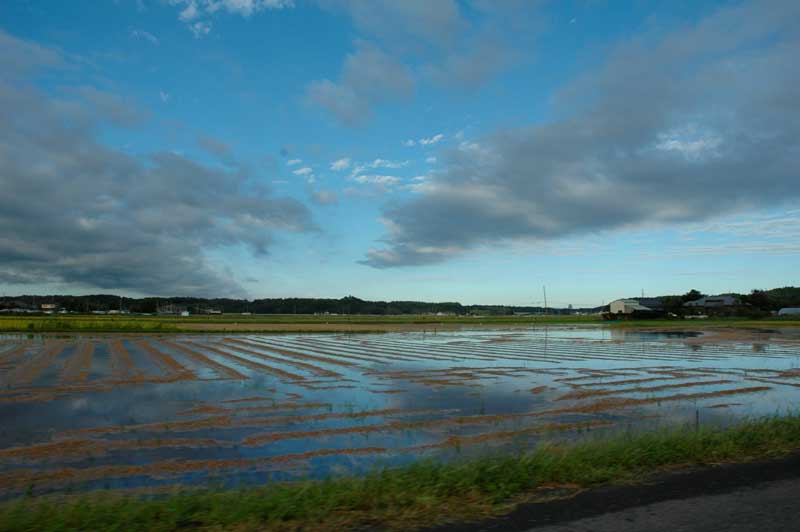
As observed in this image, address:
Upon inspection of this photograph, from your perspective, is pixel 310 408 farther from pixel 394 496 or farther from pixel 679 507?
pixel 679 507

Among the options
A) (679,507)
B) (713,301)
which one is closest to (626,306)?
(713,301)

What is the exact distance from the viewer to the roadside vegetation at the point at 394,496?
16.4 feet

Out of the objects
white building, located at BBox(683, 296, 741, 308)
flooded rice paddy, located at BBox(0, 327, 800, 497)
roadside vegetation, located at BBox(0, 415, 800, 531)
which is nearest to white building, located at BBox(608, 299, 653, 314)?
white building, located at BBox(683, 296, 741, 308)

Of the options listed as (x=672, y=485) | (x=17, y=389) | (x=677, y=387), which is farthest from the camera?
(x=677, y=387)

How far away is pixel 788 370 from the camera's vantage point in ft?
68.5

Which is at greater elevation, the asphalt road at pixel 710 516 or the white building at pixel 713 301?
the white building at pixel 713 301

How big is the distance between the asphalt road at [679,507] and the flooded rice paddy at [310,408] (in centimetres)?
309

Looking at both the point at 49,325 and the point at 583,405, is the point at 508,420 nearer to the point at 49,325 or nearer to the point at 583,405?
the point at 583,405

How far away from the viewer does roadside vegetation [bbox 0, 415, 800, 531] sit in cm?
498

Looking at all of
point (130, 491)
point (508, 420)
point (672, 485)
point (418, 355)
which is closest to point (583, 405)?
point (508, 420)

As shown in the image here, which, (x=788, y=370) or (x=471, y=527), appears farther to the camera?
(x=788, y=370)

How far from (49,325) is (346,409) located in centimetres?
4696

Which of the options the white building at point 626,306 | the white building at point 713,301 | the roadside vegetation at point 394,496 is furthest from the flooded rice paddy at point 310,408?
the white building at point 713,301

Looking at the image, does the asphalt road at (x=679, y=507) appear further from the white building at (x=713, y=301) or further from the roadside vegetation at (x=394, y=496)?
the white building at (x=713, y=301)
